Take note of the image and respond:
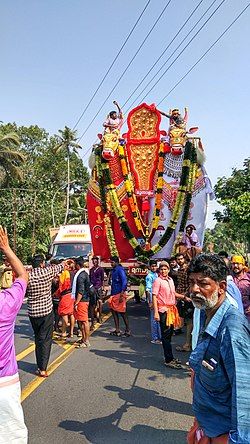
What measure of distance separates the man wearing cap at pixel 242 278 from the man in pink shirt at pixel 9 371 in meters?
3.81

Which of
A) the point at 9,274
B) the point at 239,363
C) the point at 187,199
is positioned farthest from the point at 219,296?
the point at 9,274

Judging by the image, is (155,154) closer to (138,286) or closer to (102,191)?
(102,191)

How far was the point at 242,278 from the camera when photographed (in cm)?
630

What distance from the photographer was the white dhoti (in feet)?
9.51

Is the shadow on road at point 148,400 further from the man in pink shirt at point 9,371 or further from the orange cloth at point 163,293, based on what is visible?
the man in pink shirt at point 9,371

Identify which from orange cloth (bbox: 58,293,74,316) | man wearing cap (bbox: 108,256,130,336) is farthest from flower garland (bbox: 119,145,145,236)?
orange cloth (bbox: 58,293,74,316)

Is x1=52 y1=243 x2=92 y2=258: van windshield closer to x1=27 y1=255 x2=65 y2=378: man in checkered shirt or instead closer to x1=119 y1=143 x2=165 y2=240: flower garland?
x1=119 y1=143 x2=165 y2=240: flower garland

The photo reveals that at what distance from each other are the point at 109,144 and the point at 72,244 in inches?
196

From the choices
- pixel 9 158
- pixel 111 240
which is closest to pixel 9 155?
pixel 9 158

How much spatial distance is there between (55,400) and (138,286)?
5.83 metres

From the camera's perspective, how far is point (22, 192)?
3200cm

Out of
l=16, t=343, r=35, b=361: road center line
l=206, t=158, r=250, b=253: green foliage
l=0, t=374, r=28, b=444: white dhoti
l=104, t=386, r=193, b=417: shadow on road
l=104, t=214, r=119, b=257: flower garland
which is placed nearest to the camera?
l=0, t=374, r=28, b=444: white dhoti

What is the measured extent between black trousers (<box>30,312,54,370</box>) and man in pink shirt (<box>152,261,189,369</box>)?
1592mm

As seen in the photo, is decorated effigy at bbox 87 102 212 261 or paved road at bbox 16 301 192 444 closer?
paved road at bbox 16 301 192 444
